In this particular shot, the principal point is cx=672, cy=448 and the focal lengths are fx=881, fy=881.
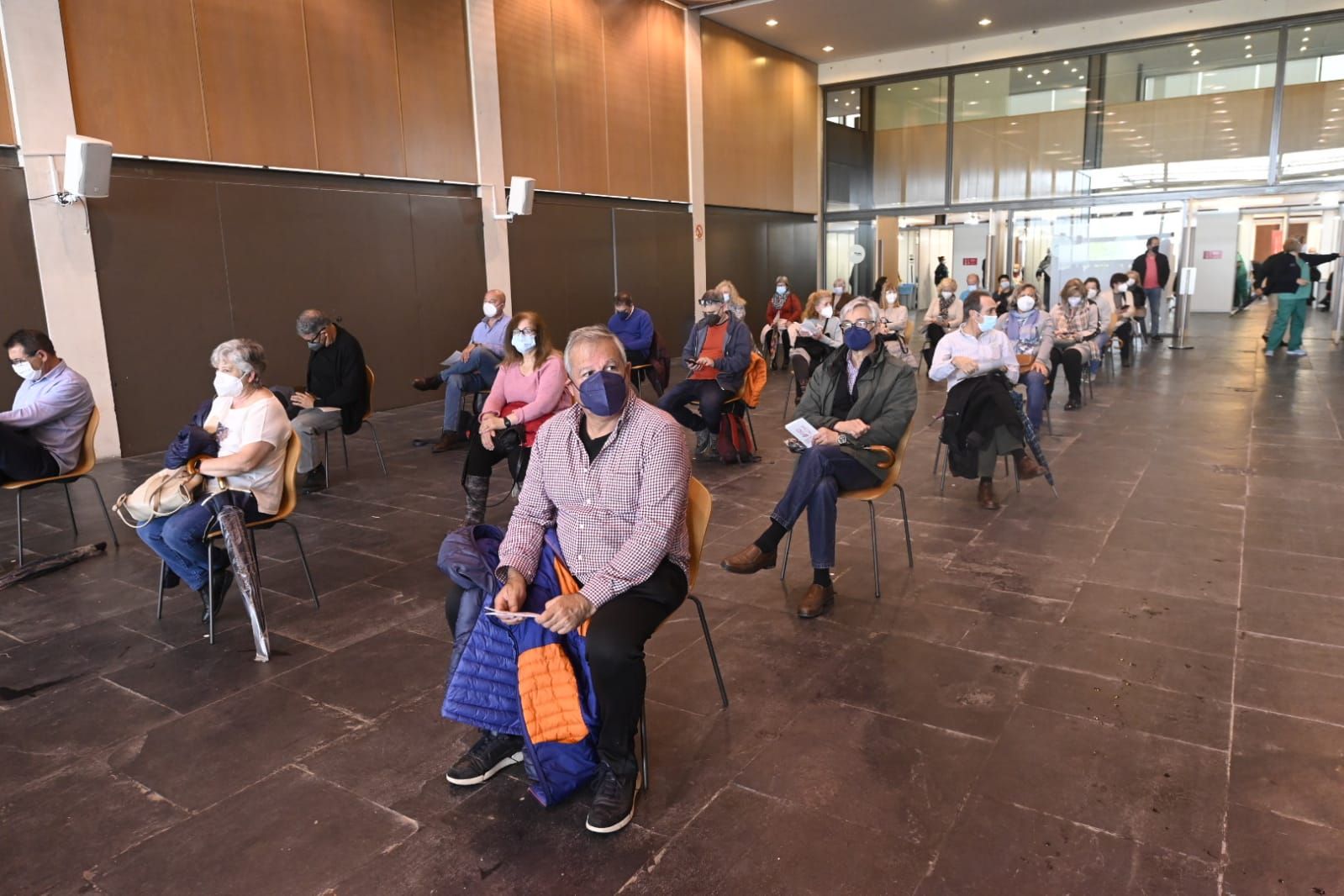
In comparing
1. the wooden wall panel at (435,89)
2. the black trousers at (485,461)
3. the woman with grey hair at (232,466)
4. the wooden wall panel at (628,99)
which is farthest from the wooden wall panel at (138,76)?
the wooden wall panel at (628,99)

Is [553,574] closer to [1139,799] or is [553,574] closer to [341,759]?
[341,759]

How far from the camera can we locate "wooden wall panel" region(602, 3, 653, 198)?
12.5 m

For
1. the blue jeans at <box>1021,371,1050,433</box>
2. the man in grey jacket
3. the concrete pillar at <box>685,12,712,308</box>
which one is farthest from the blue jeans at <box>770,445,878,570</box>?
the concrete pillar at <box>685,12,712,308</box>

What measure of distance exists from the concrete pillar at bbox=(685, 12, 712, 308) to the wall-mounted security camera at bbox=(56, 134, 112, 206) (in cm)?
883

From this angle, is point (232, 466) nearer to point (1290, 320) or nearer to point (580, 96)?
point (580, 96)

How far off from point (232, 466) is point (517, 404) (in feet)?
5.64

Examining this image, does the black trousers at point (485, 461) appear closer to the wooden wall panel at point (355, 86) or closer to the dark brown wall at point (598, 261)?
the wooden wall panel at point (355, 86)

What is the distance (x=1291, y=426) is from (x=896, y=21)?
1009 centimetres

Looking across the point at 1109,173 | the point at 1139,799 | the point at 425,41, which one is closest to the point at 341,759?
the point at 1139,799

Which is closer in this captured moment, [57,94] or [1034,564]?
[1034,564]

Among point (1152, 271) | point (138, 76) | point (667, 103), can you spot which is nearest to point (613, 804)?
point (138, 76)

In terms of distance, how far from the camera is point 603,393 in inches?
96.4

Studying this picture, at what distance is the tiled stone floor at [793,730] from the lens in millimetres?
2152

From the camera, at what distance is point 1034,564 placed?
4234 millimetres
